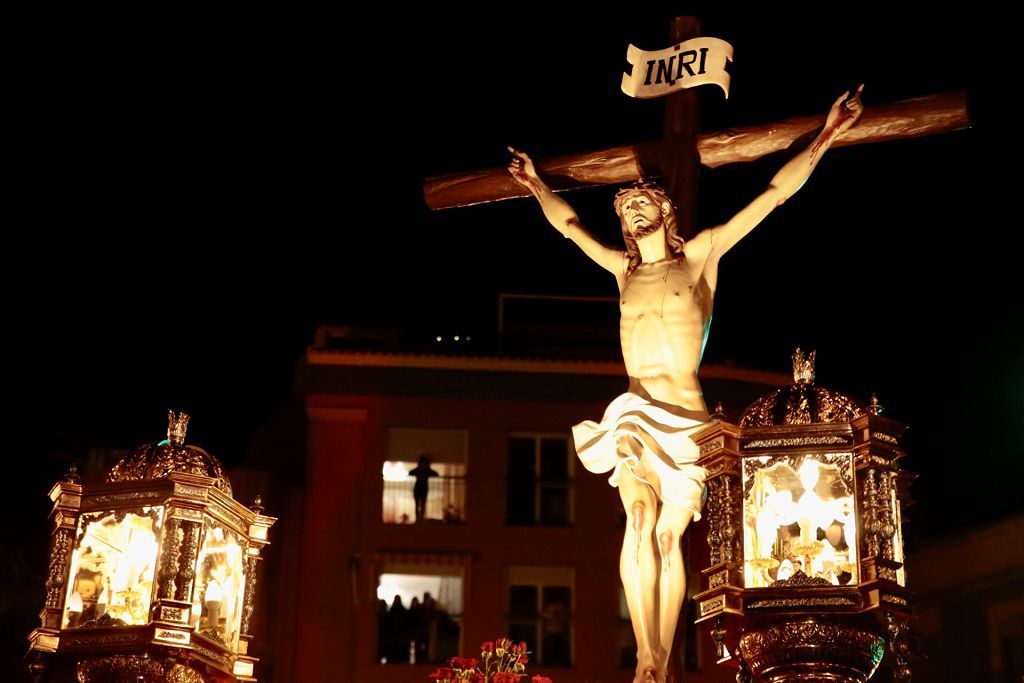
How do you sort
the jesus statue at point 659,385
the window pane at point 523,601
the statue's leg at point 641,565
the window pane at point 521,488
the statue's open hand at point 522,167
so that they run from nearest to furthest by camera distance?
the statue's leg at point 641,565, the jesus statue at point 659,385, the statue's open hand at point 522,167, the window pane at point 523,601, the window pane at point 521,488

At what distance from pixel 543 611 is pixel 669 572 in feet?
60.4

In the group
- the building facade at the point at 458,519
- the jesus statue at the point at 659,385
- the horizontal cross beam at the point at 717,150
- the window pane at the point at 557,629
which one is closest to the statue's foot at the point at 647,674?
the jesus statue at the point at 659,385

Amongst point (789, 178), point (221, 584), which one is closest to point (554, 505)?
point (221, 584)

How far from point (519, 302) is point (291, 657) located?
696 centimetres

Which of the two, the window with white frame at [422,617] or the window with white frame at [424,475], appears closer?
the window with white frame at [422,617]

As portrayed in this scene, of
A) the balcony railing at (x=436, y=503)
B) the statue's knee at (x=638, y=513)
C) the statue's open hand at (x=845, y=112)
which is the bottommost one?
the statue's knee at (x=638, y=513)

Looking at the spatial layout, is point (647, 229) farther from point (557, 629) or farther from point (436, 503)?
point (436, 503)

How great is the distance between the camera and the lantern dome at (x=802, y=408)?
834 centimetres

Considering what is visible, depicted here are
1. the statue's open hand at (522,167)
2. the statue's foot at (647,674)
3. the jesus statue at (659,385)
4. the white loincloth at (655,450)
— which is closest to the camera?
the statue's foot at (647,674)

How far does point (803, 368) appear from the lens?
28.6 ft

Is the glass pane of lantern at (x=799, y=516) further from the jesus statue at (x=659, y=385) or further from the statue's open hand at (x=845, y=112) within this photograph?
the statue's open hand at (x=845, y=112)

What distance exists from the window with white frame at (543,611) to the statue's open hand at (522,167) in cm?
1641

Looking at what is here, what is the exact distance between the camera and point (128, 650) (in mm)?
9078

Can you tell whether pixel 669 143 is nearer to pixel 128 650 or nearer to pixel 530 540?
pixel 128 650
